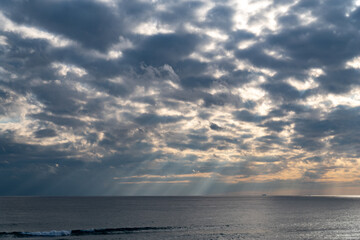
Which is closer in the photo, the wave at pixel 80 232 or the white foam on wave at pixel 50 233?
the wave at pixel 80 232

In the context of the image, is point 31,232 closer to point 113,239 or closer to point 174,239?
point 113,239

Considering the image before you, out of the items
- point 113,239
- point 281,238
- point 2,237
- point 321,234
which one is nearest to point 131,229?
point 113,239

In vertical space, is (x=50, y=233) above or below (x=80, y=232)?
above

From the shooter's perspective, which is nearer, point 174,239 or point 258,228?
point 174,239

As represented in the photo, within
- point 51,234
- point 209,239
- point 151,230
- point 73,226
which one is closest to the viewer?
point 209,239

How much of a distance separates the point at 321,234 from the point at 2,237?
90241 mm

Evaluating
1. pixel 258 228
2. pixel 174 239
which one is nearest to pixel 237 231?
pixel 258 228

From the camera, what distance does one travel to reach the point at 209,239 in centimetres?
8081

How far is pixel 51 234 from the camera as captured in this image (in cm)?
9075

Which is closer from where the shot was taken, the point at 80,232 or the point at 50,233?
the point at 50,233

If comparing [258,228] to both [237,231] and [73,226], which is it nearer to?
[237,231]

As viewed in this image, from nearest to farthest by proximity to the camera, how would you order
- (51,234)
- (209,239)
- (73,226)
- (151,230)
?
(209,239), (51,234), (151,230), (73,226)

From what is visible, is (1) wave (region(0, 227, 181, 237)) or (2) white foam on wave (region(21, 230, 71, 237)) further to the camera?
(2) white foam on wave (region(21, 230, 71, 237))

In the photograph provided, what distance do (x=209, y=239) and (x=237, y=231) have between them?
57.2ft
